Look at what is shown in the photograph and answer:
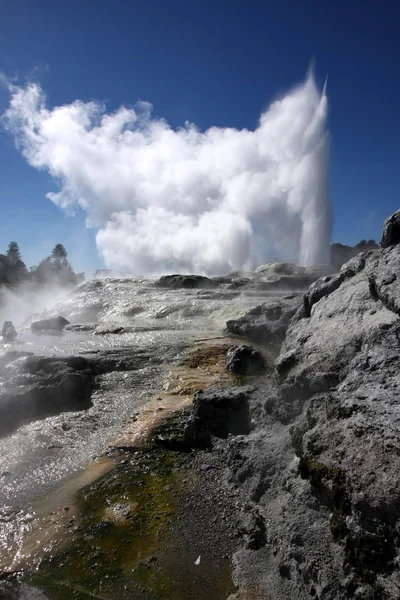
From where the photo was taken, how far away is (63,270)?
95625 mm

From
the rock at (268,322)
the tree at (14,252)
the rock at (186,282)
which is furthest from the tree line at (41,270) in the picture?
the rock at (268,322)

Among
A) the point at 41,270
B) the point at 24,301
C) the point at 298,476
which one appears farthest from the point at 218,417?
the point at 41,270

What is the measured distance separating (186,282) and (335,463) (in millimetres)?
32843

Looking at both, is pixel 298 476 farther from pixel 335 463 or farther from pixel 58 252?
pixel 58 252

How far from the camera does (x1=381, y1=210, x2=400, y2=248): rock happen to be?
8664mm

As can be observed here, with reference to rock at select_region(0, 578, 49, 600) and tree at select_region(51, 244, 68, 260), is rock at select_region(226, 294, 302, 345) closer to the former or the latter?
rock at select_region(0, 578, 49, 600)

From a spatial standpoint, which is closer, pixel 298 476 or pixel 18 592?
pixel 18 592

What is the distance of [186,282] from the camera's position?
3731 cm

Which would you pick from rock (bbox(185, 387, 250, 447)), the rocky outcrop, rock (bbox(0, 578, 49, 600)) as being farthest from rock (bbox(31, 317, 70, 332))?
rock (bbox(0, 578, 49, 600))

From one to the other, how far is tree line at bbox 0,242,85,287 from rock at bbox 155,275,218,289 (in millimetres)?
41101

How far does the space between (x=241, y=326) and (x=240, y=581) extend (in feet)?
46.3

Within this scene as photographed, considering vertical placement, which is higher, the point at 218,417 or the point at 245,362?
the point at 245,362

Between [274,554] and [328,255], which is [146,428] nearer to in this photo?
[274,554]

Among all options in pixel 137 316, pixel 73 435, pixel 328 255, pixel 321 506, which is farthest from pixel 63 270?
pixel 321 506
